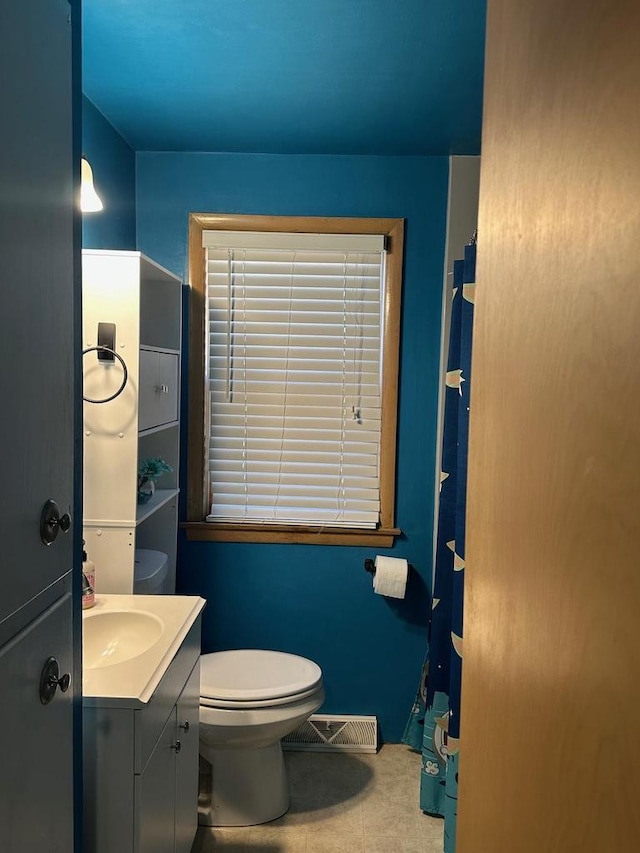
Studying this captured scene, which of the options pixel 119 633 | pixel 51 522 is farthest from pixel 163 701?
pixel 51 522

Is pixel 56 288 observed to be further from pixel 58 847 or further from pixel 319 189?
pixel 319 189

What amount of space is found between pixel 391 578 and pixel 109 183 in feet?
5.81

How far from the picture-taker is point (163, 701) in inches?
64.1

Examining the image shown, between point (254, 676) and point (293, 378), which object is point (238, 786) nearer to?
point (254, 676)

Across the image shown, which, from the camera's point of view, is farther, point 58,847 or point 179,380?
point 179,380

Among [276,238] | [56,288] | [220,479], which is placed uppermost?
[276,238]

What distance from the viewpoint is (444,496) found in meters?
2.17

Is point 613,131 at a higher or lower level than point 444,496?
higher

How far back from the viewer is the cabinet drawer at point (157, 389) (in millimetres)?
2100

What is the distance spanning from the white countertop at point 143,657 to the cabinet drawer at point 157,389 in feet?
1.68

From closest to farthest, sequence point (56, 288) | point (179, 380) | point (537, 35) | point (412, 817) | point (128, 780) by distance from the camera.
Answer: point (537, 35) → point (56, 288) → point (128, 780) → point (412, 817) → point (179, 380)

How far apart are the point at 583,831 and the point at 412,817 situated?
2140mm

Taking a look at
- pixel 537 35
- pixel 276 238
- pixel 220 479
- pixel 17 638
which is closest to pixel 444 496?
pixel 220 479

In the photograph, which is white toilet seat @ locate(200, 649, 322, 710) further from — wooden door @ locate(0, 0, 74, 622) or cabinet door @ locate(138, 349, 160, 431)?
wooden door @ locate(0, 0, 74, 622)
